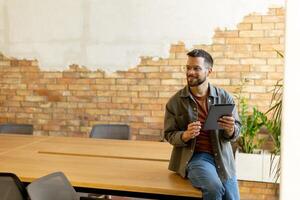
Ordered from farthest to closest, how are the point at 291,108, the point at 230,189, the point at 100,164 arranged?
the point at 100,164
the point at 230,189
the point at 291,108

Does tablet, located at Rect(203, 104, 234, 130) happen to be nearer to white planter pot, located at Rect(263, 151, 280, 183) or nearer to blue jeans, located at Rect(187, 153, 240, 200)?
blue jeans, located at Rect(187, 153, 240, 200)

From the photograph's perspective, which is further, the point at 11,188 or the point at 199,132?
the point at 199,132

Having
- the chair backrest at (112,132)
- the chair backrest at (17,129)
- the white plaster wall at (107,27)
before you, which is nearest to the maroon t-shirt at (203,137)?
the chair backrest at (112,132)

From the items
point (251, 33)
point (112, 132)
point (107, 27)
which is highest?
point (107, 27)

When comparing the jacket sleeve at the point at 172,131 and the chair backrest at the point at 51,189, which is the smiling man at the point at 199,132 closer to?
the jacket sleeve at the point at 172,131

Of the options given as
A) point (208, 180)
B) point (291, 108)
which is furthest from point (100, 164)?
point (291, 108)

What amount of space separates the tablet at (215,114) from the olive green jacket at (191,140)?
127 mm

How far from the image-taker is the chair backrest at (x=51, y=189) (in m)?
1.78

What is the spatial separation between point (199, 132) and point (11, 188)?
3.77ft

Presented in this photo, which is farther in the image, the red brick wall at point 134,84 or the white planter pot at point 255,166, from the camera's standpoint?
the red brick wall at point 134,84

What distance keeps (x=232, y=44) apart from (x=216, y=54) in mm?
218

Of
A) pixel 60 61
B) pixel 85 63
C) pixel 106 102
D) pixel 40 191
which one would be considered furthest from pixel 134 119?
pixel 40 191

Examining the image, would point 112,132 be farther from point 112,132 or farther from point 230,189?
point 230,189

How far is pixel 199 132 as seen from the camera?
210cm
